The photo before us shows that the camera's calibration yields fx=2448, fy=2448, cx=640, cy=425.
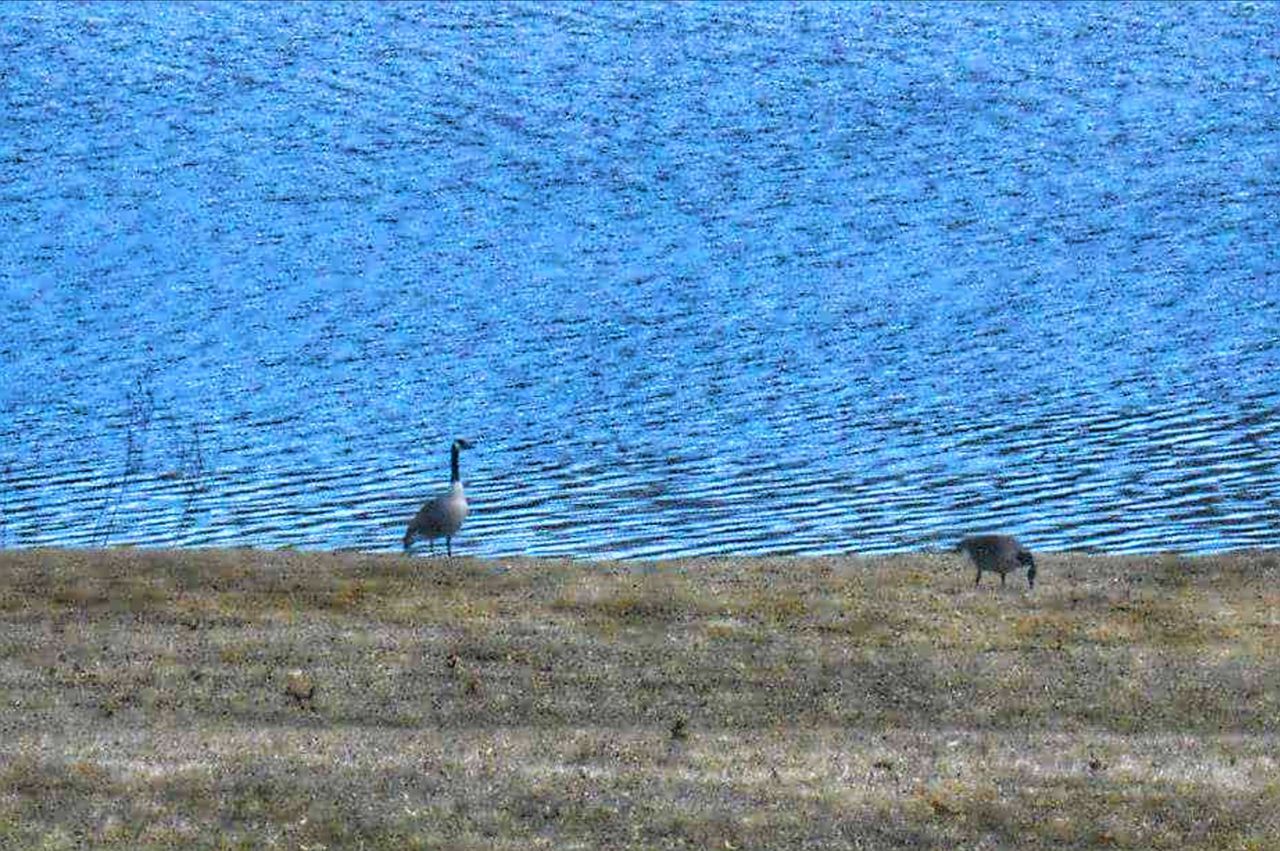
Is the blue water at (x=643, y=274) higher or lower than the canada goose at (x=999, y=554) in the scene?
higher

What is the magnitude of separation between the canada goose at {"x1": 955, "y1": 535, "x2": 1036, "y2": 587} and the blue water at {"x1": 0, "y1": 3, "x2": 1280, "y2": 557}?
293 inches

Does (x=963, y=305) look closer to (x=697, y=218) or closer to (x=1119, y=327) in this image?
(x=1119, y=327)

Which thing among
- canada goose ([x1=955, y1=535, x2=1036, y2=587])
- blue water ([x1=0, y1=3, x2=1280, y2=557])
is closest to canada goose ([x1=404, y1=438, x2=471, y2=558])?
blue water ([x1=0, y1=3, x2=1280, y2=557])

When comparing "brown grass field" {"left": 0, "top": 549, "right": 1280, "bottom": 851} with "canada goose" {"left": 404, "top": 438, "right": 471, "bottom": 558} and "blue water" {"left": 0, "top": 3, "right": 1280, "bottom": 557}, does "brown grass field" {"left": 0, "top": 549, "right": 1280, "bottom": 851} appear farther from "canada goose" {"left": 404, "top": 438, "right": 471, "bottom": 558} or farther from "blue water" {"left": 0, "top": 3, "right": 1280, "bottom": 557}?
"blue water" {"left": 0, "top": 3, "right": 1280, "bottom": 557}

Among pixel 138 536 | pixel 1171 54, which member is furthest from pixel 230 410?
pixel 1171 54

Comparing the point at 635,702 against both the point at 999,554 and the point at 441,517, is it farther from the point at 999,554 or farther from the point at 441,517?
the point at 441,517

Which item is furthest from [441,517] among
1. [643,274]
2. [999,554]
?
[643,274]

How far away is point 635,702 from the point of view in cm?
Answer: 2467

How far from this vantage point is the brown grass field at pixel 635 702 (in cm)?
2062

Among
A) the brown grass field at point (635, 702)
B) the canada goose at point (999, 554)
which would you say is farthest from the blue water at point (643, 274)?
the brown grass field at point (635, 702)

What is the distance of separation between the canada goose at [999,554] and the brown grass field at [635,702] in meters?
0.33

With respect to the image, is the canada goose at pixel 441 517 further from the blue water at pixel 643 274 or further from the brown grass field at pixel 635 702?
the blue water at pixel 643 274

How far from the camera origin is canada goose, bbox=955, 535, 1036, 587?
28.2 meters

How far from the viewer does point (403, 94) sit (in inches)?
3278
